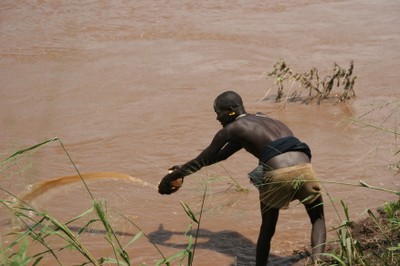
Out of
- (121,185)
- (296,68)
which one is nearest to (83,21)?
(296,68)

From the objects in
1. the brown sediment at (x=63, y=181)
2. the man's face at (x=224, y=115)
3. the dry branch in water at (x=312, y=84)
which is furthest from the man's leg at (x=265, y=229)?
the dry branch in water at (x=312, y=84)

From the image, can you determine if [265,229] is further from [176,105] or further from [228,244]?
[176,105]

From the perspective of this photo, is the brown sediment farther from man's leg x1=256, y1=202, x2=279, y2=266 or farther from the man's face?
man's leg x1=256, y1=202, x2=279, y2=266

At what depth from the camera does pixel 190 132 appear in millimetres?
7227

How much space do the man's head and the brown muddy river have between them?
59 cm

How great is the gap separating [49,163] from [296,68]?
3.93 metres

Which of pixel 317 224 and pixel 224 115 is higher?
pixel 224 115

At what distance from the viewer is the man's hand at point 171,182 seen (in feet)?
15.1

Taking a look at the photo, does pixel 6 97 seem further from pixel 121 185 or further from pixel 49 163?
pixel 121 185

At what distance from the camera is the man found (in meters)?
4.11

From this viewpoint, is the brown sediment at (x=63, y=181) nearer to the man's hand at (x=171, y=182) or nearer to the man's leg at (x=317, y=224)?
the man's hand at (x=171, y=182)

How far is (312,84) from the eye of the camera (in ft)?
27.4

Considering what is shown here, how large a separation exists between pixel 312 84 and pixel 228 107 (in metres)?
4.16

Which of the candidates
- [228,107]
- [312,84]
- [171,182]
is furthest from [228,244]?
[312,84]
